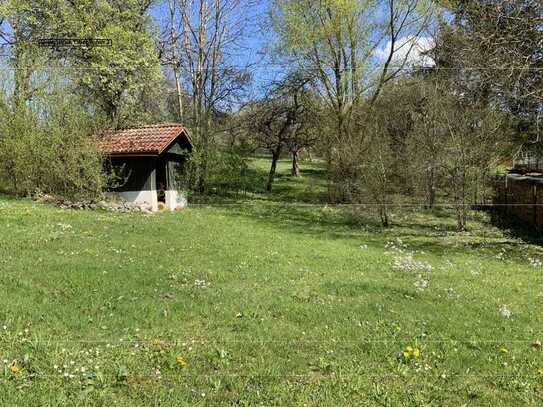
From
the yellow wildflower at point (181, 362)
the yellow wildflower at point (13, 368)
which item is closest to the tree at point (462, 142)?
the yellow wildflower at point (181, 362)

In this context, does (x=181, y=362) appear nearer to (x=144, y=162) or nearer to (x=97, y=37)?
(x=144, y=162)

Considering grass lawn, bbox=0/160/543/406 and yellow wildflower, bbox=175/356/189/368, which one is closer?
grass lawn, bbox=0/160/543/406

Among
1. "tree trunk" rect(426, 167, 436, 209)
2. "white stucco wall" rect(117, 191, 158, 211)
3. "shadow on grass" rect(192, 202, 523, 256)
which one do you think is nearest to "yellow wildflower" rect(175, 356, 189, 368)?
"shadow on grass" rect(192, 202, 523, 256)

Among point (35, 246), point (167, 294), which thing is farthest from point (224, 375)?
point (35, 246)

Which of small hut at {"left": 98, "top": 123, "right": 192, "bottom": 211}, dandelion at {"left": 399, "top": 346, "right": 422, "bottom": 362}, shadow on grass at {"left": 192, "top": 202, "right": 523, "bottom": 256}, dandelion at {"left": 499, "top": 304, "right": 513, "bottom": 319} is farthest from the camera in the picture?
small hut at {"left": 98, "top": 123, "right": 192, "bottom": 211}

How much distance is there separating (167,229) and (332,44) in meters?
15.4

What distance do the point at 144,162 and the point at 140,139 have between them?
1.13 meters

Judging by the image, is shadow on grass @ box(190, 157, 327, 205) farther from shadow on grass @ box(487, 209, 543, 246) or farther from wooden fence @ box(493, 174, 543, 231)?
wooden fence @ box(493, 174, 543, 231)

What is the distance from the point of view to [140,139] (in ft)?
63.7

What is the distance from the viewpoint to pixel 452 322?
540 centimetres

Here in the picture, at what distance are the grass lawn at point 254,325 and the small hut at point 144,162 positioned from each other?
8421 millimetres

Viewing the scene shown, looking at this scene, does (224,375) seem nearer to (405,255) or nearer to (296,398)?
(296,398)

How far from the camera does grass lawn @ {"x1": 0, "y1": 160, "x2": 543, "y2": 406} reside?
11.7 ft

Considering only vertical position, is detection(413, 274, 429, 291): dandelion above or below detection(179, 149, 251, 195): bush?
below
